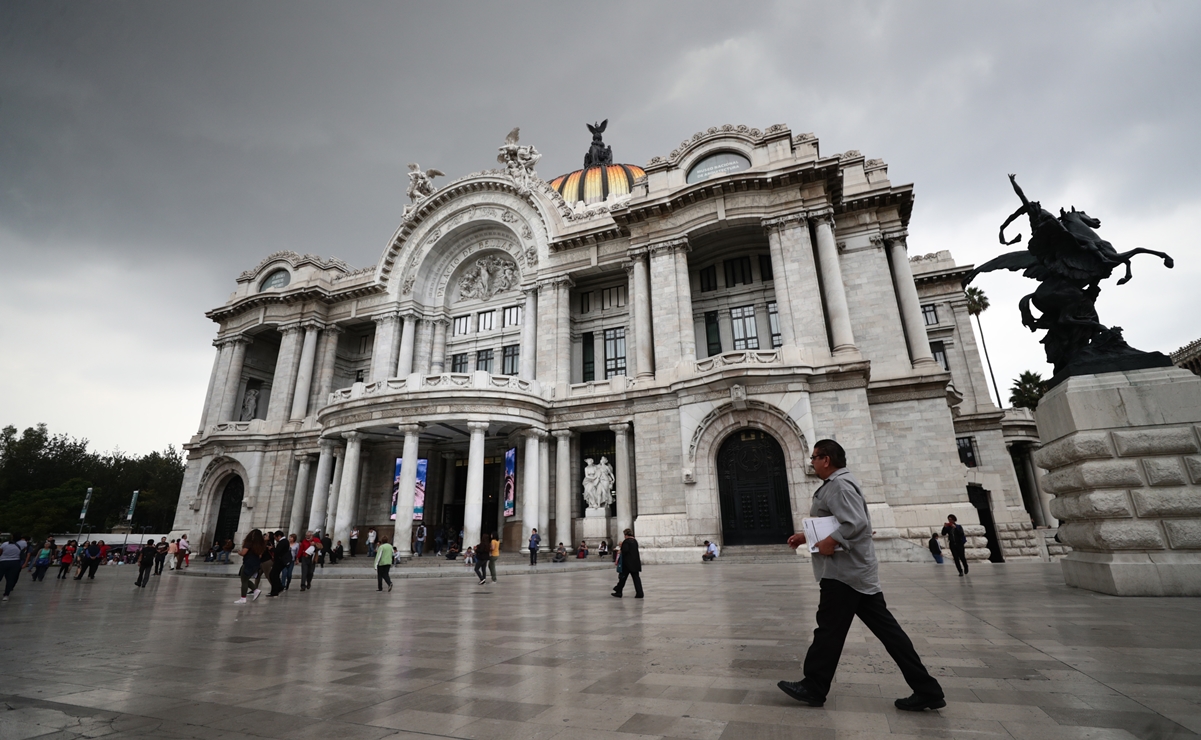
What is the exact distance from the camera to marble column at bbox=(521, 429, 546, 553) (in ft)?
84.6

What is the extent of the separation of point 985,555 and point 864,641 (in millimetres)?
20519

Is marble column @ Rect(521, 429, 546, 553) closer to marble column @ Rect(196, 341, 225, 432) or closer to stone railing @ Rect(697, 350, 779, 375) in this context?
stone railing @ Rect(697, 350, 779, 375)

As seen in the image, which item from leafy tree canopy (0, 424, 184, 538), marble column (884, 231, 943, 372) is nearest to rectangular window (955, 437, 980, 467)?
marble column (884, 231, 943, 372)

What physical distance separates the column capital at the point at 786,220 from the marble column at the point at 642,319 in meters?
6.22

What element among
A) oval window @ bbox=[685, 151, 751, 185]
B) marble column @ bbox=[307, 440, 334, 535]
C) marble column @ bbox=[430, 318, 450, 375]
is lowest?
marble column @ bbox=[307, 440, 334, 535]

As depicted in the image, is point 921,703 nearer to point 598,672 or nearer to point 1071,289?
point 598,672

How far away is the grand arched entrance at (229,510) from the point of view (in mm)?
35562

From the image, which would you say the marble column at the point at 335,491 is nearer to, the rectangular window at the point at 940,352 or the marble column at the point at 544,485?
the marble column at the point at 544,485

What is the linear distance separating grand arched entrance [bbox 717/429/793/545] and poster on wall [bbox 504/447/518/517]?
34.4 feet

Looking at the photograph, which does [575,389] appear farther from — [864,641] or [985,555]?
[864,641]

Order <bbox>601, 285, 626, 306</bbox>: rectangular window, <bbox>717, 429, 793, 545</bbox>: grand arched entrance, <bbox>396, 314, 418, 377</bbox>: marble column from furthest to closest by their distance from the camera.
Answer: <bbox>396, 314, 418, 377</bbox>: marble column, <bbox>601, 285, 626, 306</bbox>: rectangular window, <bbox>717, 429, 793, 545</bbox>: grand arched entrance

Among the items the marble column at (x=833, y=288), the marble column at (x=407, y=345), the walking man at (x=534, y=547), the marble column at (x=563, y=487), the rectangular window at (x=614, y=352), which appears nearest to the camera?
the walking man at (x=534, y=547)

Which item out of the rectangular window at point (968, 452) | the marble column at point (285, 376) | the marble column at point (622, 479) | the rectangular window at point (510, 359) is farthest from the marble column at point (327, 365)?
the rectangular window at point (968, 452)

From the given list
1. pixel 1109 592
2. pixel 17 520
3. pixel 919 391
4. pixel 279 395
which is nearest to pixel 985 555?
pixel 919 391
